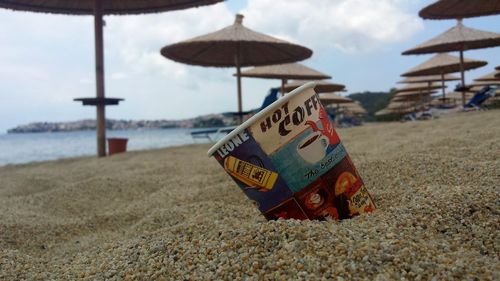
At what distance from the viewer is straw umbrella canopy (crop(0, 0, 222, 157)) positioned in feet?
21.6

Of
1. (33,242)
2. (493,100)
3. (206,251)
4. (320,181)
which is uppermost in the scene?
(493,100)

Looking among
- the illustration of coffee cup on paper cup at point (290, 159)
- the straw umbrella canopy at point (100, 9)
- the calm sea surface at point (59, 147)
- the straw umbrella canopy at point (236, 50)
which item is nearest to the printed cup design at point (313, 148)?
the illustration of coffee cup on paper cup at point (290, 159)

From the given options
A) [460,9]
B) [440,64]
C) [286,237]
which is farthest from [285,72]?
[286,237]

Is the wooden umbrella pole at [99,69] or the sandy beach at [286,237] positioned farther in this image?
the wooden umbrella pole at [99,69]

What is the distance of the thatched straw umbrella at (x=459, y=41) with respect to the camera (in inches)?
349

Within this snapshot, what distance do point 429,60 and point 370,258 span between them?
43.1 feet

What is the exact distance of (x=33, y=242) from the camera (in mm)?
1980

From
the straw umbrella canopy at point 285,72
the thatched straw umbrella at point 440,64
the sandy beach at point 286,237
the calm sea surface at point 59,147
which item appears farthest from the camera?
the calm sea surface at point 59,147

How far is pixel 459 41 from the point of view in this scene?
8.80 meters

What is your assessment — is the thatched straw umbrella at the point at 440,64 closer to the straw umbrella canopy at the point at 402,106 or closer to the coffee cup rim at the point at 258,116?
the straw umbrella canopy at the point at 402,106

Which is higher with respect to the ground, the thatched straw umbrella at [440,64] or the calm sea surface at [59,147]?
the thatched straw umbrella at [440,64]

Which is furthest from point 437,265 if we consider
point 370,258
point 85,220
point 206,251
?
point 85,220

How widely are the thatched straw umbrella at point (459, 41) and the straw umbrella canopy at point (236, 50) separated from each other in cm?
314

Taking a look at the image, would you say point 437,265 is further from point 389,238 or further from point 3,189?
point 3,189
